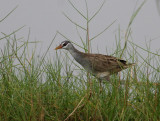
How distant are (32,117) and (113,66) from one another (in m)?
3.33

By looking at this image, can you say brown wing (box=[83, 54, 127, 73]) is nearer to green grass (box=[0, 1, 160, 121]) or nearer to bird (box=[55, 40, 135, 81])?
bird (box=[55, 40, 135, 81])

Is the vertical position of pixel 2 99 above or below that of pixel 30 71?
below

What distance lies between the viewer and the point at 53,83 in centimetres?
418

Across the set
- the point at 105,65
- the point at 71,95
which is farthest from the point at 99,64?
the point at 71,95

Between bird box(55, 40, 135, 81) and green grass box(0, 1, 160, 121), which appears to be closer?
green grass box(0, 1, 160, 121)

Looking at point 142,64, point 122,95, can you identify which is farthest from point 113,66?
point 122,95

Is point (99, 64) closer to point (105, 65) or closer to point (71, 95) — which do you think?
point (105, 65)

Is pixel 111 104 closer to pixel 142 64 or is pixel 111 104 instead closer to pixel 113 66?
pixel 142 64

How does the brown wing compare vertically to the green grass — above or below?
above

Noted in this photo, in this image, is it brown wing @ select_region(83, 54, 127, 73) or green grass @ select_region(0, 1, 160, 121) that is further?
brown wing @ select_region(83, 54, 127, 73)

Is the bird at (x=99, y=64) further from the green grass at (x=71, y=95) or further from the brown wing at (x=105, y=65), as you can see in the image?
the green grass at (x=71, y=95)

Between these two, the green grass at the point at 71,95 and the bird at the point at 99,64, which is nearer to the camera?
the green grass at the point at 71,95

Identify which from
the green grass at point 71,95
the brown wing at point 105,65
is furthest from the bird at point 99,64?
the green grass at point 71,95

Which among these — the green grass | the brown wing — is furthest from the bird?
the green grass
